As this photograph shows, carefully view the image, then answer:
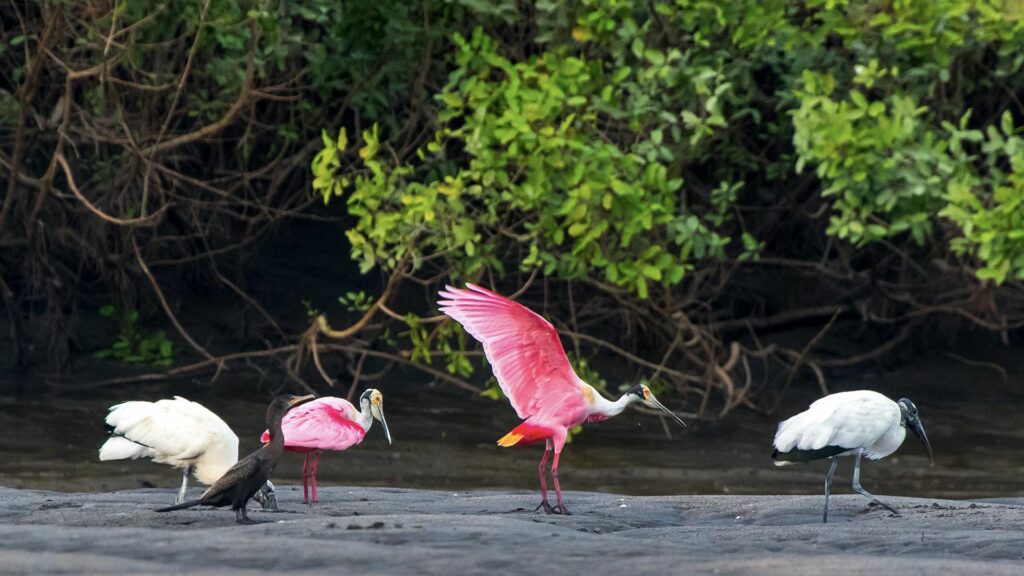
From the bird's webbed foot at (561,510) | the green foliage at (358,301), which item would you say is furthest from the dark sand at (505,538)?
the green foliage at (358,301)

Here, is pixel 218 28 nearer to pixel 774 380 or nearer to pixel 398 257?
pixel 398 257

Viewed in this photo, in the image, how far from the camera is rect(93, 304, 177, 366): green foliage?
1346 centimetres

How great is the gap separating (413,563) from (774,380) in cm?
812

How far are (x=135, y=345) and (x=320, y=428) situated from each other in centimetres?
648

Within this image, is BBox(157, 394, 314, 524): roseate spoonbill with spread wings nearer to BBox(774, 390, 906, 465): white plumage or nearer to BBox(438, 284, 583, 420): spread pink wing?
BBox(438, 284, 583, 420): spread pink wing

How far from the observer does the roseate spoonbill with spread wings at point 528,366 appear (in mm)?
7625

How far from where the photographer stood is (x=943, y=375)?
47.9ft

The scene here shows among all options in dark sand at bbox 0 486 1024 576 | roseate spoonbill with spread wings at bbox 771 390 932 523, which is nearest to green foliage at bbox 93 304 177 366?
dark sand at bbox 0 486 1024 576

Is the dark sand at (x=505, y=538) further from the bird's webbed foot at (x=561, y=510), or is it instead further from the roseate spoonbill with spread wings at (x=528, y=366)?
the roseate spoonbill with spread wings at (x=528, y=366)

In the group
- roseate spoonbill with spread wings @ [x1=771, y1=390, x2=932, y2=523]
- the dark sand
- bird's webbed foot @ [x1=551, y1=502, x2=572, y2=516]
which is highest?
roseate spoonbill with spread wings @ [x1=771, y1=390, x2=932, y2=523]

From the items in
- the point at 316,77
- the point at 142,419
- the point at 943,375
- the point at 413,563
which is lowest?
the point at 413,563

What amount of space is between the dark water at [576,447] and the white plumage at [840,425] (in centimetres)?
347

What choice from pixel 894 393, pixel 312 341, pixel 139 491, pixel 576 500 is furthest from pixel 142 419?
pixel 894 393

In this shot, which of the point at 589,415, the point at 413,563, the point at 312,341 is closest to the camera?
the point at 413,563
